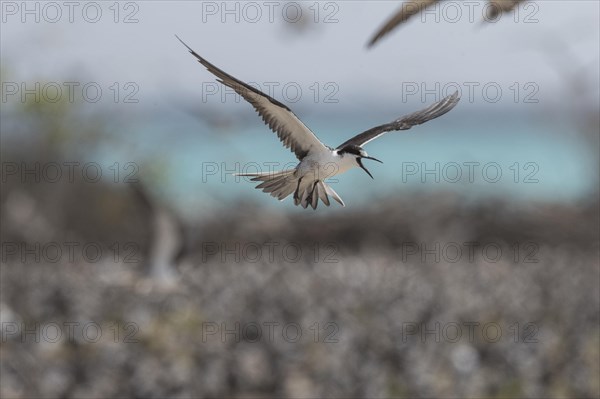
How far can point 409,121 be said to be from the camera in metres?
0.91

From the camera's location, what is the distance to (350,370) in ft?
30.0

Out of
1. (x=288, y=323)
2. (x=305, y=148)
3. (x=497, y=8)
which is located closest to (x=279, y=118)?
(x=305, y=148)

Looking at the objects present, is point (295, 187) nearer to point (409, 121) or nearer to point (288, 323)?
point (409, 121)

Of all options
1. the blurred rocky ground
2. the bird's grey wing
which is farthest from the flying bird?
the blurred rocky ground

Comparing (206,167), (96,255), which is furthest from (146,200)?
(206,167)

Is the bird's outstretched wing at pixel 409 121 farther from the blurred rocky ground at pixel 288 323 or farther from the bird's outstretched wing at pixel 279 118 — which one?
the blurred rocky ground at pixel 288 323

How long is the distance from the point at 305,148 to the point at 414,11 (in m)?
0.14

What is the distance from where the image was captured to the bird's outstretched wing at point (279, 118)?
81 centimetres

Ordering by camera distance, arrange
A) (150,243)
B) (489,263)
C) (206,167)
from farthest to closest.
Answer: (489,263) → (150,243) → (206,167)

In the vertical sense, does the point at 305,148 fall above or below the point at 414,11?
below

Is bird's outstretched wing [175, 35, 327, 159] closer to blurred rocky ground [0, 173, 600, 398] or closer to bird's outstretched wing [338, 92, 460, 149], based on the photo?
bird's outstretched wing [338, 92, 460, 149]

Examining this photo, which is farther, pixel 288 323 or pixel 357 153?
pixel 288 323

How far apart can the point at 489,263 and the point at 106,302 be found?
184 inches

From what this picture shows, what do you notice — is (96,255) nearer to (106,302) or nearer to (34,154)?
(34,154)
